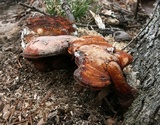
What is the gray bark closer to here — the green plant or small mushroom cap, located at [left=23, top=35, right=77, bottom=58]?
small mushroom cap, located at [left=23, top=35, right=77, bottom=58]

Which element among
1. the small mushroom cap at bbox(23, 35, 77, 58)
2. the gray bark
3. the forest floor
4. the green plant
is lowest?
the forest floor

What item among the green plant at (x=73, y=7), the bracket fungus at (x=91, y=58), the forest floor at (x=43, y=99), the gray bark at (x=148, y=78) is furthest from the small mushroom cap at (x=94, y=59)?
the green plant at (x=73, y=7)

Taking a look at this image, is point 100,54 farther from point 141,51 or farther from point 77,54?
point 141,51

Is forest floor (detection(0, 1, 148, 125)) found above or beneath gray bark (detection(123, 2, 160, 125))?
beneath

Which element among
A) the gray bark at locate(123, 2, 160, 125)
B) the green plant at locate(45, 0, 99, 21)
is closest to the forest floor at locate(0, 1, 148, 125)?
the gray bark at locate(123, 2, 160, 125)

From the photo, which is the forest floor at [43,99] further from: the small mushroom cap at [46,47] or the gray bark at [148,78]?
the small mushroom cap at [46,47]

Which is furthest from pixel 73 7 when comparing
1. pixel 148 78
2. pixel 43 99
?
pixel 148 78
